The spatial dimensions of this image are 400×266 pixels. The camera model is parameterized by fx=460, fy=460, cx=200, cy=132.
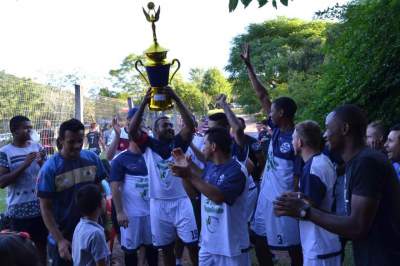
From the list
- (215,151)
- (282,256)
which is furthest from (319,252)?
(282,256)

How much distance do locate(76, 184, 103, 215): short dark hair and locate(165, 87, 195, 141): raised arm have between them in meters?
1.50

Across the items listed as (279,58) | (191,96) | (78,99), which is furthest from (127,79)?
(78,99)

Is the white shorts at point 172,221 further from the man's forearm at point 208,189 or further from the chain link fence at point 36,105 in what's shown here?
the chain link fence at point 36,105

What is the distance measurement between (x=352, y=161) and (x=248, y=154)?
10.7 feet

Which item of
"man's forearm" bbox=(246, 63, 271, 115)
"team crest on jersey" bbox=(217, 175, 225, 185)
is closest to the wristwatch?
"team crest on jersey" bbox=(217, 175, 225, 185)

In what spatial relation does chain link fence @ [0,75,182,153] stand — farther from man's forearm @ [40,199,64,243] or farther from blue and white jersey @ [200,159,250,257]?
blue and white jersey @ [200,159,250,257]

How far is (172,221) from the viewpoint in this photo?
5391 millimetres

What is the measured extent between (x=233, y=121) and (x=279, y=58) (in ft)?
75.2

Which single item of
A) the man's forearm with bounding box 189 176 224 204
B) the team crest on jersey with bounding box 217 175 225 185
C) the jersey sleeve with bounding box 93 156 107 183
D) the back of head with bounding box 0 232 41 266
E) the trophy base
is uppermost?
the trophy base

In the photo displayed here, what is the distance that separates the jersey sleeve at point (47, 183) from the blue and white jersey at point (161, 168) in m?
1.53

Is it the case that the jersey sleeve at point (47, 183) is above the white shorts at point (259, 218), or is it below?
above

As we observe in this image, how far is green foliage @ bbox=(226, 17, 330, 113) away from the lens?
2217cm

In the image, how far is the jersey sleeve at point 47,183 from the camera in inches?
160

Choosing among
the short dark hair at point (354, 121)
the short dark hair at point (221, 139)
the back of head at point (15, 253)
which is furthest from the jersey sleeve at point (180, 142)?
the back of head at point (15, 253)
